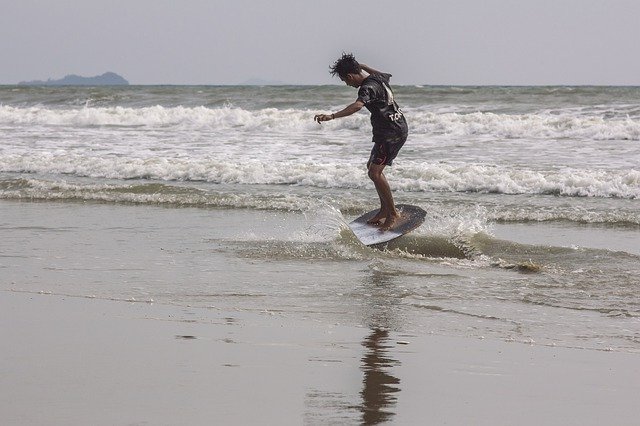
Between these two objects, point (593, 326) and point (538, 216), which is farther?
point (538, 216)

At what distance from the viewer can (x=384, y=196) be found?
9.53 meters

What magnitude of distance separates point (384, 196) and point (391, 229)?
33 cm

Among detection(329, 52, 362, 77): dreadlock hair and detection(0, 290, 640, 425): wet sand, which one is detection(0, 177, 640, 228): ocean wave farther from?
detection(0, 290, 640, 425): wet sand

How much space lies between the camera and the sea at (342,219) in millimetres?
6785

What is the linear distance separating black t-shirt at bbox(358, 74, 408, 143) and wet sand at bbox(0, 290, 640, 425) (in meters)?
3.38

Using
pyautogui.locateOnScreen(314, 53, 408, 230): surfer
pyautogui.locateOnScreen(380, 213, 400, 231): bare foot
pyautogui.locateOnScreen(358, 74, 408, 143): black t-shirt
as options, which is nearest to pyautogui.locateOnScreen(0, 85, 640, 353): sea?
pyautogui.locateOnScreen(380, 213, 400, 231): bare foot

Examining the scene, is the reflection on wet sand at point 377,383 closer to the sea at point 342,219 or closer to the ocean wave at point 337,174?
the sea at point 342,219

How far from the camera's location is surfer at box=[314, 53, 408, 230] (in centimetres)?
898

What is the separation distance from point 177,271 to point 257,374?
339 cm

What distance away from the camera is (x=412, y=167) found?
612 inches

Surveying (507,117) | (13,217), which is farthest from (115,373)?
(507,117)

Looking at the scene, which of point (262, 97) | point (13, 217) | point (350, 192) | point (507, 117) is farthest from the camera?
Result: point (262, 97)

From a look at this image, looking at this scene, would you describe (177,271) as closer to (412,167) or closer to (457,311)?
(457,311)

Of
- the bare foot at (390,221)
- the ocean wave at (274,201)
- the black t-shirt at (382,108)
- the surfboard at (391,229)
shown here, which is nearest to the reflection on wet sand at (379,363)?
the surfboard at (391,229)
